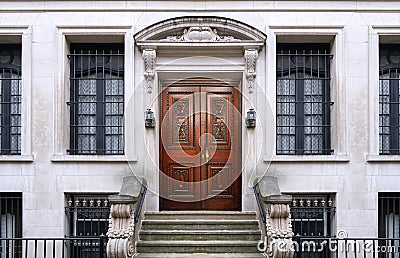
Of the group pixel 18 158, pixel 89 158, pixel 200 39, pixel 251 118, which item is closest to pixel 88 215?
pixel 89 158

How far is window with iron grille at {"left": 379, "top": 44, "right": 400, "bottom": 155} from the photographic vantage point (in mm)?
14305

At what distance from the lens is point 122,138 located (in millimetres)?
14328

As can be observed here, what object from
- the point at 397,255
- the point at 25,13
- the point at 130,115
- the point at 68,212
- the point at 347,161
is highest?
the point at 25,13

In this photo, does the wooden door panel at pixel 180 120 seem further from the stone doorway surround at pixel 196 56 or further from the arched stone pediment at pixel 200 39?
the arched stone pediment at pixel 200 39

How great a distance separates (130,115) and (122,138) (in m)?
0.76

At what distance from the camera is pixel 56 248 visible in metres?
13.6

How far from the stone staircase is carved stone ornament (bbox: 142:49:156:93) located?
259 cm

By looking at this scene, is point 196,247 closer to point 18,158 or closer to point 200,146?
point 200,146

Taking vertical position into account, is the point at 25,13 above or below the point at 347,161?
above

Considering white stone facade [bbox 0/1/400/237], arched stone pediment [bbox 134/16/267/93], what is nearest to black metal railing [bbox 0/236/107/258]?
white stone facade [bbox 0/1/400/237]

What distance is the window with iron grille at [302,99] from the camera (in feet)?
46.9

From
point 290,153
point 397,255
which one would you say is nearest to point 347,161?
point 290,153

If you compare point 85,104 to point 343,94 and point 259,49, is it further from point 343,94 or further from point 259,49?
point 343,94

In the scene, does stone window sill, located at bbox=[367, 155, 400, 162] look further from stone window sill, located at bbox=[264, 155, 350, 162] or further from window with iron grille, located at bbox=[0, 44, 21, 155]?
window with iron grille, located at bbox=[0, 44, 21, 155]
